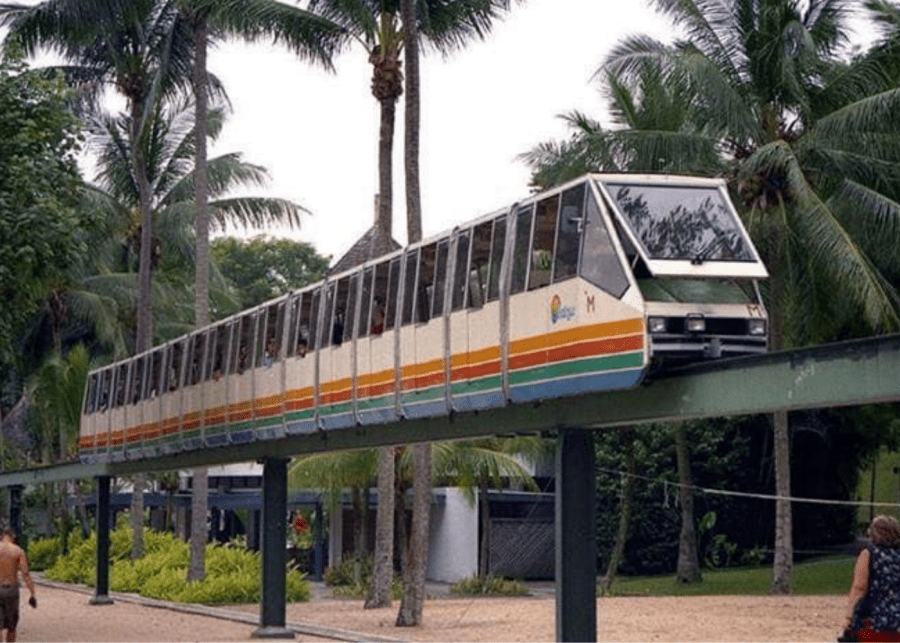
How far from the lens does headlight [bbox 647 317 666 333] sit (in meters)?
14.4

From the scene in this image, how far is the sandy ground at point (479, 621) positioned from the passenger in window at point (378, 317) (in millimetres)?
5460

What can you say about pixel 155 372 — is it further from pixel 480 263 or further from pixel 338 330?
pixel 480 263

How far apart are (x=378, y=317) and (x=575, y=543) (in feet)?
19.2

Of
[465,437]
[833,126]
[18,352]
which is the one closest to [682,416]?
[465,437]

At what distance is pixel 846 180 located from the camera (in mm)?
31969

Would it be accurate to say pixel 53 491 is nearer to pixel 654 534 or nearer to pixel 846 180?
pixel 654 534

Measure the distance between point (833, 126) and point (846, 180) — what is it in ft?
3.21

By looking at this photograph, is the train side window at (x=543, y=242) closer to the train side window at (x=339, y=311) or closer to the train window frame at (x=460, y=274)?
the train window frame at (x=460, y=274)

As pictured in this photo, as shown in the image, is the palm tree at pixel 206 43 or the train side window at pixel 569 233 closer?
the train side window at pixel 569 233

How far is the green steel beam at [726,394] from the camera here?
41.1 ft

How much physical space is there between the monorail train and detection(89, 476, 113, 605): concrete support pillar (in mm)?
9204

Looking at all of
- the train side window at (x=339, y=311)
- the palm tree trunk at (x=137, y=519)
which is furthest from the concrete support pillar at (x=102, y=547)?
the train side window at (x=339, y=311)

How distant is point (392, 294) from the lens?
818 inches

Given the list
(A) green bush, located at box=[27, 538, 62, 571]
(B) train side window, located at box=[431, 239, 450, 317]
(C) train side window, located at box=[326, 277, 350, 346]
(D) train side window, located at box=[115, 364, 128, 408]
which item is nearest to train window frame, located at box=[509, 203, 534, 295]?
(B) train side window, located at box=[431, 239, 450, 317]
